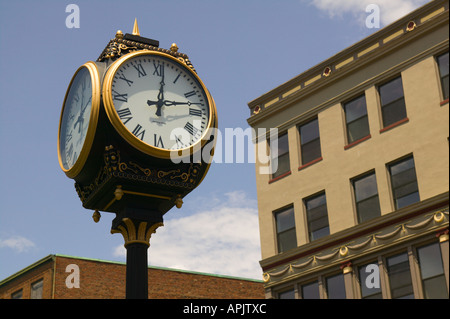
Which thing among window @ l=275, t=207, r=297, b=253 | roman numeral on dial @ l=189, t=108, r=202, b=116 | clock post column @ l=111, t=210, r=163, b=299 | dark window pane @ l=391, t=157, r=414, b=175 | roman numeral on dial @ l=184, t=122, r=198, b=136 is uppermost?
dark window pane @ l=391, t=157, r=414, b=175

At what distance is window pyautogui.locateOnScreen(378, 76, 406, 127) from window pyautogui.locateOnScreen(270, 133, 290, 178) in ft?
14.5

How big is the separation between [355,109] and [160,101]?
54.2 ft

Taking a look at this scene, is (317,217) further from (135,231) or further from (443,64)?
(135,231)

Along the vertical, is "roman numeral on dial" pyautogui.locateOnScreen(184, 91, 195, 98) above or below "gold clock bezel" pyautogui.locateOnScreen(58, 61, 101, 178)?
above

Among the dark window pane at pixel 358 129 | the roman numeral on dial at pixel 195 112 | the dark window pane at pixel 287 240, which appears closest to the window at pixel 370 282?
the dark window pane at pixel 287 240

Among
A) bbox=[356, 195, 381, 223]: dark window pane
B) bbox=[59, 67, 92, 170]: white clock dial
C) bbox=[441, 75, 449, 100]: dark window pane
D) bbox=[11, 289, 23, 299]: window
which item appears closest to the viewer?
bbox=[59, 67, 92, 170]: white clock dial

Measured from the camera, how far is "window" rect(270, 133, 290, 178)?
2834cm

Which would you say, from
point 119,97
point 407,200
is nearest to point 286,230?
point 407,200

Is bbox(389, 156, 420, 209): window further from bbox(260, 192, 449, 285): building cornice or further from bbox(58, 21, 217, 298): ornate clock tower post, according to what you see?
bbox(58, 21, 217, 298): ornate clock tower post

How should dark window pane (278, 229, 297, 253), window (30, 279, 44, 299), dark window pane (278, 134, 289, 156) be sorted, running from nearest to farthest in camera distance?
1. dark window pane (278, 229, 297, 253)
2. dark window pane (278, 134, 289, 156)
3. window (30, 279, 44, 299)

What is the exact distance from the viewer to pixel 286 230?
89.8ft

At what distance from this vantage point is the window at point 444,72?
23250mm

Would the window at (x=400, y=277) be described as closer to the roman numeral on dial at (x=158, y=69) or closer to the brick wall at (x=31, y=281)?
the roman numeral on dial at (x=158, y=69)

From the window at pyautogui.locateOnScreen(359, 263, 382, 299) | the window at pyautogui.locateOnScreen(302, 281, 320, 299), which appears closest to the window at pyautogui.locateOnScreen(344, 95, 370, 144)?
the window at pyautogui.locateOnScreen(359, 263, 382, 299)
